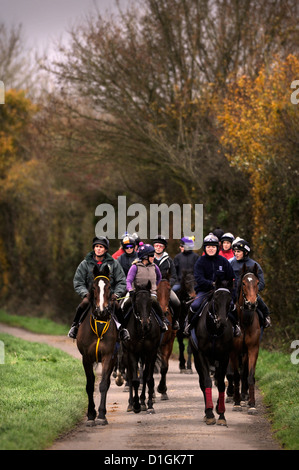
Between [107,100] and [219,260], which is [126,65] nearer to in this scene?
[107,100]

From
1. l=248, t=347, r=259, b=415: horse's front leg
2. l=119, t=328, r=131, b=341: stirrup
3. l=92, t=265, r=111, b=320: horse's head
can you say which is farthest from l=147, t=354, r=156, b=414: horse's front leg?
l=92, t=265, r=111, b=320: horse's head

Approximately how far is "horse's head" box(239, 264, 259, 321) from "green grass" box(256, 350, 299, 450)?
1.47m

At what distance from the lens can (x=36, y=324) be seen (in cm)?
3759

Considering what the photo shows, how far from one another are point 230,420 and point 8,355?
9.11 meters

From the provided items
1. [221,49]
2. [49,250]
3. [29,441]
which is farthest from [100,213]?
[29,441]

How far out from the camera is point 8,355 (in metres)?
21.0

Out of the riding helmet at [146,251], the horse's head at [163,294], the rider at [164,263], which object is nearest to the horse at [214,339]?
the riding helmet at [146,251]

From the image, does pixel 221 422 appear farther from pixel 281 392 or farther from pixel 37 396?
pixel 37 396

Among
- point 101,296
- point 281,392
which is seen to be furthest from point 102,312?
point 281,392

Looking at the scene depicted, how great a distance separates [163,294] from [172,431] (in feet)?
18.0

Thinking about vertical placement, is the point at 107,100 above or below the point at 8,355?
above

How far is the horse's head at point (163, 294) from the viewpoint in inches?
669

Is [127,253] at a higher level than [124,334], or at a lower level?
higher

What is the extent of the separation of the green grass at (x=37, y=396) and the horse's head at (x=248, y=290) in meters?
2.95
